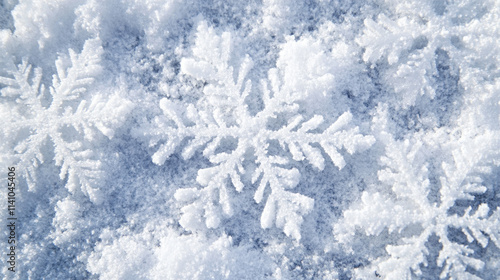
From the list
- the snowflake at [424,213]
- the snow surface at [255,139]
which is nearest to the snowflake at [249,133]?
the snow surface at [255,139]

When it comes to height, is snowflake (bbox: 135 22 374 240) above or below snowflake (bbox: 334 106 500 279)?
above

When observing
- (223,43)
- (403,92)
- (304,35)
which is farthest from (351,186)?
(223,43)

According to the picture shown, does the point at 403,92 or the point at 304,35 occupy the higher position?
the point at 304,35

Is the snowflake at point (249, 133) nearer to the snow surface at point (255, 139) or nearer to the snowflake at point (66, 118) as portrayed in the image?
the snow surface at point (255, 139)

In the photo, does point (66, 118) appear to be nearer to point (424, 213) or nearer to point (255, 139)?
point (255, 139)

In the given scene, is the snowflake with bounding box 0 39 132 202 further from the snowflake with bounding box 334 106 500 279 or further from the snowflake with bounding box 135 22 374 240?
the snowflake with bounding box 334 106 500 279

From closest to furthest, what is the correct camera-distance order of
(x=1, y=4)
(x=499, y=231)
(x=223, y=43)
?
(x=499, y=231)
(x=223, y=43)
(x=1, y=4)

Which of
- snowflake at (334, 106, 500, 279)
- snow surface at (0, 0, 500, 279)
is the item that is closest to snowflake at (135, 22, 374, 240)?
snow surface at (0, 0, 500, 279)

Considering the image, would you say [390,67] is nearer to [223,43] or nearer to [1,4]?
[223,43]
